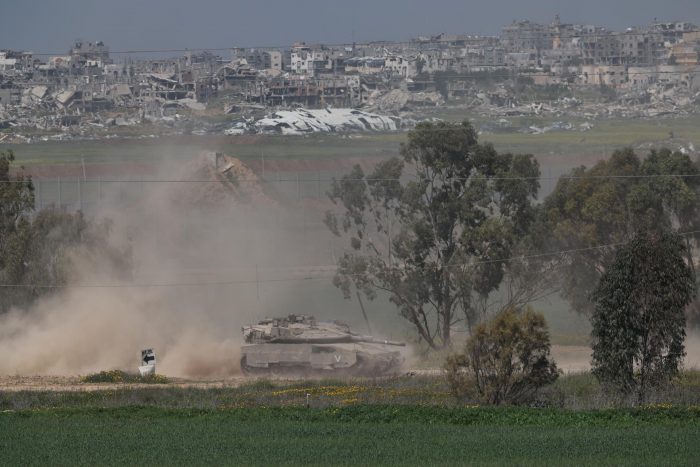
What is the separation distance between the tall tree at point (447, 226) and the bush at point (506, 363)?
18.5m

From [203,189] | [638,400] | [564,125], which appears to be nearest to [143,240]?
[203,189]

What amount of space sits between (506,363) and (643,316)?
3008mm

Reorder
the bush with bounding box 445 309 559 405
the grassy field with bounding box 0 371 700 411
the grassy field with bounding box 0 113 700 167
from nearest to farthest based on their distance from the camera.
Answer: the bush with bounding box 445 309 559 405, the grassy field with bounding box 0 371 700 411, the grassy field with bounding box 0 113 700 167

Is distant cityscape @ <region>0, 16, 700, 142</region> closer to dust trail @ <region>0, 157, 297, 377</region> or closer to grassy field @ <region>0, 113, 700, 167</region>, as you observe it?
grassy field @ <region>0, 113, 700, 167</region>

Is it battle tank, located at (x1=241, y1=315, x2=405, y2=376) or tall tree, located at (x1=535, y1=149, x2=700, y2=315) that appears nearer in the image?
battle tank, located at (x1=241, y1=315, x2=405, y2=376)

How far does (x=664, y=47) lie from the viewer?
91500 millimetres

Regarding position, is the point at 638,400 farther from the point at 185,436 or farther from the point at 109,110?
the point at 109,110

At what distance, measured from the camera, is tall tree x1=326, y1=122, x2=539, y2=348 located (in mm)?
48812

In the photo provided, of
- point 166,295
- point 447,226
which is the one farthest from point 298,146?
point 447,226

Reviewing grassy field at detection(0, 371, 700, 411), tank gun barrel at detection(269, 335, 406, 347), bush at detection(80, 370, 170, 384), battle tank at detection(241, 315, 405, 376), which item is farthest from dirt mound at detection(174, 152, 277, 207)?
grassy field at detection(0, 371, 700, 411)

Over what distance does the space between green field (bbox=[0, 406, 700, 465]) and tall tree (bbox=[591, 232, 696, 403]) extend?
3.23 metres

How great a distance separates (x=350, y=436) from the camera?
2414cm

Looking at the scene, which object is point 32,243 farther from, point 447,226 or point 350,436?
point 350,436

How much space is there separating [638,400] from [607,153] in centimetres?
3978
